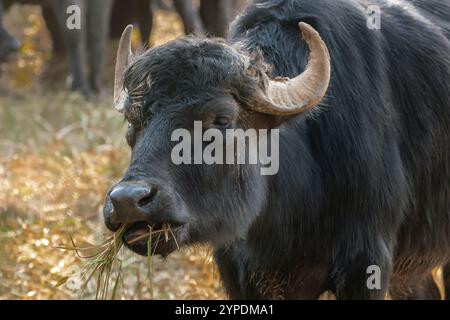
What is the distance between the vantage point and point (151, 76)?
394 cm

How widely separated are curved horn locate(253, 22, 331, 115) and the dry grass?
712 mm

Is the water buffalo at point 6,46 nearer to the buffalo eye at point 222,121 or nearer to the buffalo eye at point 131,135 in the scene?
the buffalo eye at point 131,135

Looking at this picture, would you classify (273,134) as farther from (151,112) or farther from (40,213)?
(40,213)

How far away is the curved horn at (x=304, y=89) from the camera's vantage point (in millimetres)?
4023

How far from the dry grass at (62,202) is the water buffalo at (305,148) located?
35 centimetres

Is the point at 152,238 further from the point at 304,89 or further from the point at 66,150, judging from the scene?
the point at 66,150

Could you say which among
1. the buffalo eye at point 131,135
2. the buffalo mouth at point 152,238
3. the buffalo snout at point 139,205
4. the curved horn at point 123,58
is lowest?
the buffalo mouth at point 152,238

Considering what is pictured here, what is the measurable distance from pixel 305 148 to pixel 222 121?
54cm

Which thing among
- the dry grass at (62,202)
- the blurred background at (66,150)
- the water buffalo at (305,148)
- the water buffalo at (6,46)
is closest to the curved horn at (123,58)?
the water buffalo at (305,148)

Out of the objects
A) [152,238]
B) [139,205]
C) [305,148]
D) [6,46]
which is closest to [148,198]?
[139,205]

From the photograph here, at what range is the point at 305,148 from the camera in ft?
14.3

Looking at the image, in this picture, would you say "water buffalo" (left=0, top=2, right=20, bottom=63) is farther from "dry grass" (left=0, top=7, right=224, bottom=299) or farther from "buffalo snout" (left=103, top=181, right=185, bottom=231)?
"buffalo snout" (left=103, top=181, right=185, bottom=231)

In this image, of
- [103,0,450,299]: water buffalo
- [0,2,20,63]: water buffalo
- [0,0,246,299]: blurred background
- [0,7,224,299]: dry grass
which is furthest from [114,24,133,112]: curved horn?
[0,2,20,63]: water buffalo

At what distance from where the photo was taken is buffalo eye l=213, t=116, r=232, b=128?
3963 mm
